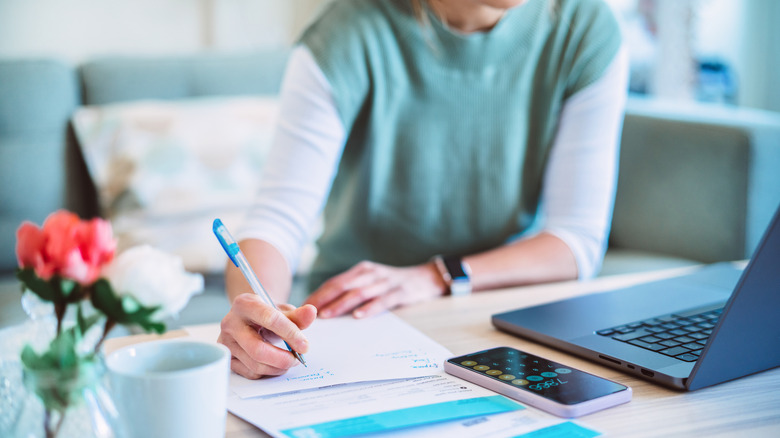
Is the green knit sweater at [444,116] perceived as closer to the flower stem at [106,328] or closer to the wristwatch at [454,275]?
the wristwatch at [454,275]

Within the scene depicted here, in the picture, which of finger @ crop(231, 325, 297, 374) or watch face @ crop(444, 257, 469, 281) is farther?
watch face @ crop(444, 257, 469, 281)

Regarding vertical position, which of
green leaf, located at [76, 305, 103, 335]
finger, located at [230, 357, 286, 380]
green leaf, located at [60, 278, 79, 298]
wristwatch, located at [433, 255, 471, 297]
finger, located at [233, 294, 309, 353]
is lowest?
wristwatch, located at [433, 255, 471, 297]

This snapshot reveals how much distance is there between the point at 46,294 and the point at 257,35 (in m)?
2.30

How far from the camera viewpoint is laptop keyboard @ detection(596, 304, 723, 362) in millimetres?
653

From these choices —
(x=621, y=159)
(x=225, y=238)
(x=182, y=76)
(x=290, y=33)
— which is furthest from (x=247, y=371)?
(x=290, y=33)

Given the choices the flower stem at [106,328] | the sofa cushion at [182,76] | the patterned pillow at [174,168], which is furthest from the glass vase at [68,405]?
the sofa cushion at [182,76]

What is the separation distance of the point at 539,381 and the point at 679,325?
0.21 metres

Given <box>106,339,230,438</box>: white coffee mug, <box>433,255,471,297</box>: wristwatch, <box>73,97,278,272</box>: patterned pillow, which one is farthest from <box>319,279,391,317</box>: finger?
<box>73,97,278,272</box>: patterned pillow

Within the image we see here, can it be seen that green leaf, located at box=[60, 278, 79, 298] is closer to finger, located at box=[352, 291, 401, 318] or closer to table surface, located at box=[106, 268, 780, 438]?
table surface, located at box=[106, 268, 780, 438]

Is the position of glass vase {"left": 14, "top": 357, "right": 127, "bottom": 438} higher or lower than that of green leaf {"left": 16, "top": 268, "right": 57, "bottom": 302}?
lower

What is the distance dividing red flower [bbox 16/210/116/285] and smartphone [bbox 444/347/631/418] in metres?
0.32

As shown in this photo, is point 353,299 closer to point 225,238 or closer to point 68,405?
point 225,238

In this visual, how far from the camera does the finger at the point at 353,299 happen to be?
31.8 inches

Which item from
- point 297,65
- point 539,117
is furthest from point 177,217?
point 539,117
